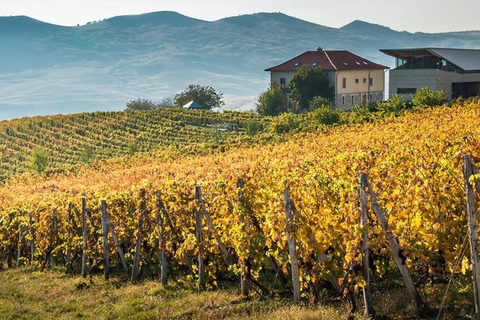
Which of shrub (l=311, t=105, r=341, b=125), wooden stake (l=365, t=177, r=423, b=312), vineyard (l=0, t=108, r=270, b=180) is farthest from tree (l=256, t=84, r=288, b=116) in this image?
wooden stake (l=365, t=177, r=423, b=312)

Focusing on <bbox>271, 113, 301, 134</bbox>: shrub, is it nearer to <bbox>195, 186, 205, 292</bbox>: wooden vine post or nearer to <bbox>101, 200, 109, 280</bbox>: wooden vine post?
<bbox>101, 200, 109, 280</bbox>: wooden vine post

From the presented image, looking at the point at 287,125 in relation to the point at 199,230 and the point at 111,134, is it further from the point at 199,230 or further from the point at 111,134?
the point at 199,230

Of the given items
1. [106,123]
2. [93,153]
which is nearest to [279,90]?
[106,123]

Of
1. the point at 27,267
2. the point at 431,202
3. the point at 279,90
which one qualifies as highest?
the point at 279,90

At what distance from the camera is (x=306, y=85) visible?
218 feet

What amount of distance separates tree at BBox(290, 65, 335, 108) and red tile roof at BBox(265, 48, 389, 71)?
3744mm

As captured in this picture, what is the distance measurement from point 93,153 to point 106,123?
34.3 feet

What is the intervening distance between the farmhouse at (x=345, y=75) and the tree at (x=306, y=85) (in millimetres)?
2643

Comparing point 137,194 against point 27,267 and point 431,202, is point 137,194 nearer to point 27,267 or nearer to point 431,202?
point 27,267

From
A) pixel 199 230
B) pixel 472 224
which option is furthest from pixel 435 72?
pixel 472 224

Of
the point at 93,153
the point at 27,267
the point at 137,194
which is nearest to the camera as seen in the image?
the point at 137,194

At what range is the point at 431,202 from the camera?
27.3 ft

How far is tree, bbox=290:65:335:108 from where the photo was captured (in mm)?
66438

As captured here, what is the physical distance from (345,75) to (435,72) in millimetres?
18652
